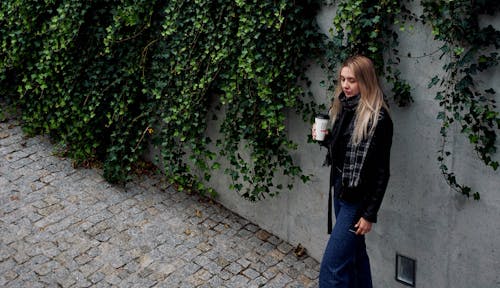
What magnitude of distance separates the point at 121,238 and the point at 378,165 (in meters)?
2.63

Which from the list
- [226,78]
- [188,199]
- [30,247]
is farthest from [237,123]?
[30,247]

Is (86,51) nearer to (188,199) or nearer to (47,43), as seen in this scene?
(47,43)

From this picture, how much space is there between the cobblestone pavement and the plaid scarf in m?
1.40

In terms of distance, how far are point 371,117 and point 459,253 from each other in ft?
4.04

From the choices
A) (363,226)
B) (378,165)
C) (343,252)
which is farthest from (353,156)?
(343,252)

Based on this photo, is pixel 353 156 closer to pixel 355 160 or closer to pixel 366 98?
pixel 355 160

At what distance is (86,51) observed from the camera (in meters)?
6.74

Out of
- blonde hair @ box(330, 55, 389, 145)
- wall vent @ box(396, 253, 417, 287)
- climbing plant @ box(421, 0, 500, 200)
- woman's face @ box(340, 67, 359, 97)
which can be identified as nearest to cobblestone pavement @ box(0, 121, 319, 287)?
wall vent @ box(396, 253, 417, 287)

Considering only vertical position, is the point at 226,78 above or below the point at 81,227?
above

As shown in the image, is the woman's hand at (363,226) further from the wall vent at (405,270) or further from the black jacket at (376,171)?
the wall vent at (405,270)

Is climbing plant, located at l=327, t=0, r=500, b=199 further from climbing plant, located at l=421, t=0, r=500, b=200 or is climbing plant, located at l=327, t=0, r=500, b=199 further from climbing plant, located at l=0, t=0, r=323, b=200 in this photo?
climbing plant, located at l=0, t=0, r=323, b=200

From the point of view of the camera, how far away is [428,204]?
15.6 ft

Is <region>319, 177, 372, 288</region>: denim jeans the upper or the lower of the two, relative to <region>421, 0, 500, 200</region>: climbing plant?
lower

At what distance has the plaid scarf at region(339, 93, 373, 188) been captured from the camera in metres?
4.32
